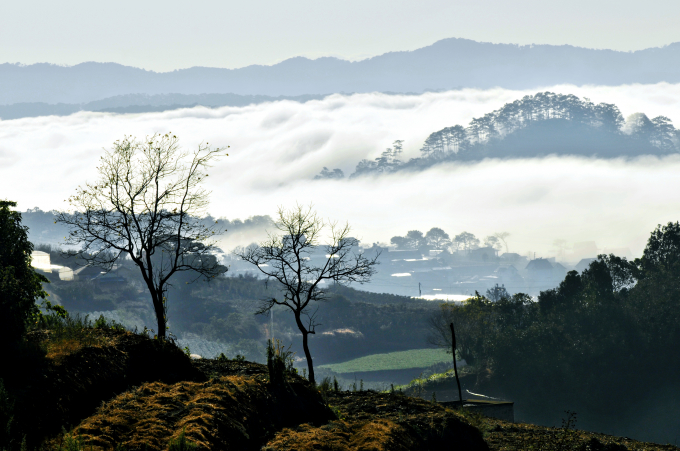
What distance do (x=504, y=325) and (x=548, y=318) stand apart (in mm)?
5838

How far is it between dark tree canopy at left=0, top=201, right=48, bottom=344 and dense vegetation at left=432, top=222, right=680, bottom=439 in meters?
49.4

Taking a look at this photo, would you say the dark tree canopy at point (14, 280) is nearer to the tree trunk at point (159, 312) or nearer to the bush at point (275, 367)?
the bush at point (275, 367)

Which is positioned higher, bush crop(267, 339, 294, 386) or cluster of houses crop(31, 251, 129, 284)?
cluster of houses crop(31, 251, 129, 284)

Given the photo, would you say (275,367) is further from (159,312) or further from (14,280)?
(159,312)

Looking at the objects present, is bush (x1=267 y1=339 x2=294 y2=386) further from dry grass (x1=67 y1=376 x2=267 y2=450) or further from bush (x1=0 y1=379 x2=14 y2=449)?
bush (x1=0 y1=379 x2=14 y2=449)

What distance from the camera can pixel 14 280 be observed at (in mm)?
11602

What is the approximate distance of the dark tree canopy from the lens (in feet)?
36.2

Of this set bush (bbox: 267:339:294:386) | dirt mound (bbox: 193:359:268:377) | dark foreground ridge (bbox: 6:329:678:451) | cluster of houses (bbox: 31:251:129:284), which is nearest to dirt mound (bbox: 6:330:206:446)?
dark foreground ridge (bbox: 6:329:678:451)

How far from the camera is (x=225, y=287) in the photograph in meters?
159

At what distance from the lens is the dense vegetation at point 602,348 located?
50.7m

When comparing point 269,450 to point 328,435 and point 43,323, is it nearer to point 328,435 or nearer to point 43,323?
point 328,435

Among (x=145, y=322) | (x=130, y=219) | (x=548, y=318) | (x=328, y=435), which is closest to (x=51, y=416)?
(x=328, y=435)

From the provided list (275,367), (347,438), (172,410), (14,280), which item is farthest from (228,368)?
(347,438)

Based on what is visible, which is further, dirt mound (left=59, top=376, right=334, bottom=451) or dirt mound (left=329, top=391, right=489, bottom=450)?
dirt mound (left=329, top=391, right=489, bottom=450)
